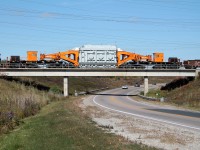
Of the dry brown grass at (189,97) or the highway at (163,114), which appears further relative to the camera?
the dry brown grass at (189,97)

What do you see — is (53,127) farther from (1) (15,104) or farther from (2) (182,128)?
(1) (15,104)

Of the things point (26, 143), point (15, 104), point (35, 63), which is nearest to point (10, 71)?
point (35, 63)

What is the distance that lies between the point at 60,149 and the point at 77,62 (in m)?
57.5

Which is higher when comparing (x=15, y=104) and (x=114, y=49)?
(x=114, y=49)

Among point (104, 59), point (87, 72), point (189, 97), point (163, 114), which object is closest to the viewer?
point (163, 114)

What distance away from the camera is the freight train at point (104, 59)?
66.3 m

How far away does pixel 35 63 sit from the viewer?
64.3 meters

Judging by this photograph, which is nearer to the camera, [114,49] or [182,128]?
[182,128]

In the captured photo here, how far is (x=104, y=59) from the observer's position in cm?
6894

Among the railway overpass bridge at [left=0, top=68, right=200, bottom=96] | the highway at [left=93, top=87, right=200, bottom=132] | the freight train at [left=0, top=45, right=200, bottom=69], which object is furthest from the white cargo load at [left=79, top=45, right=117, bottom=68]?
the highway at [left=93, top=87, right=200, bottom=132]

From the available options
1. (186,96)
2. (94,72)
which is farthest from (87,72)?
(186,96)

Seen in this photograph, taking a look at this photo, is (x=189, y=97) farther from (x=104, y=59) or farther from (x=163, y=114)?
(x=104, y=59)

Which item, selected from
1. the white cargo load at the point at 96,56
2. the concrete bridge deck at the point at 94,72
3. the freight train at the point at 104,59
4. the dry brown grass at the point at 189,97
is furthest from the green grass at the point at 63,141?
the white cargo load at the point at 96,56

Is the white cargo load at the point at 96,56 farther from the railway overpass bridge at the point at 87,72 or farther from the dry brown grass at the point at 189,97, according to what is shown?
the dry brown grass at the point at 189,97
